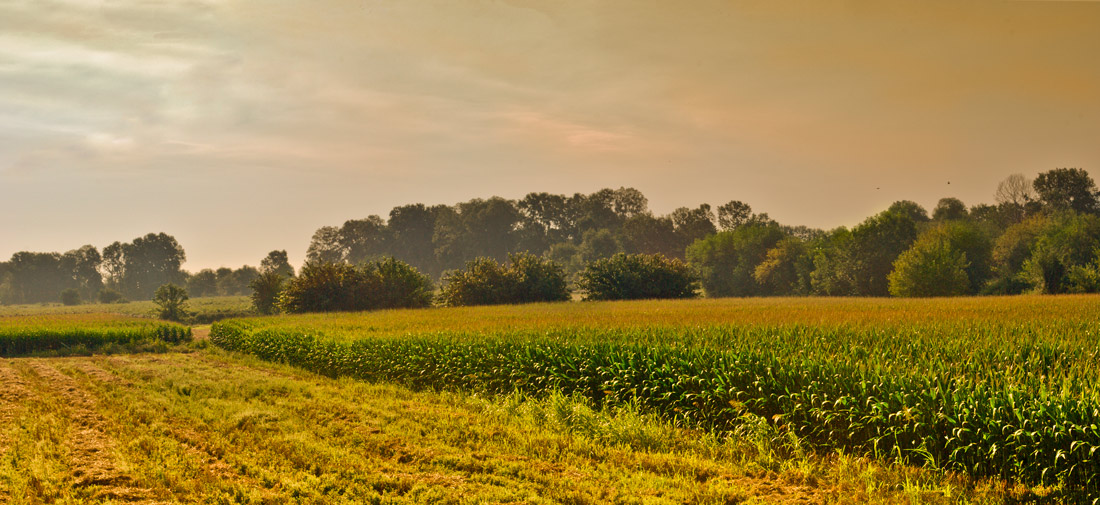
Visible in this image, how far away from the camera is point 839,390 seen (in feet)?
28.3

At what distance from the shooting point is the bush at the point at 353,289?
41.4m

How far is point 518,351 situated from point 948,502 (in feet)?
28.6

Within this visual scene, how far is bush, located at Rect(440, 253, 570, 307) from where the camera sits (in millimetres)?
41875

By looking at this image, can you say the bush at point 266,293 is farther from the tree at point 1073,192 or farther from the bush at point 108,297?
the tree at point 1073,192

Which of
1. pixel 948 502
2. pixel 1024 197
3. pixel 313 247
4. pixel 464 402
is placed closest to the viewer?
pixel 948 502

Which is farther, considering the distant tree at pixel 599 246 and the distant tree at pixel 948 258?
the distant tree at pixel 599 246

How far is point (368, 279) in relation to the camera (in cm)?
4325

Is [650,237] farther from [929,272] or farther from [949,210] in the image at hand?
[929,272]

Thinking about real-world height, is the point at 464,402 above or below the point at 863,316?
below

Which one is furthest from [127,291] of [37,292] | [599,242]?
[599,242]

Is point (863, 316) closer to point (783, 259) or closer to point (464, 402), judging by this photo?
point (464, 402)

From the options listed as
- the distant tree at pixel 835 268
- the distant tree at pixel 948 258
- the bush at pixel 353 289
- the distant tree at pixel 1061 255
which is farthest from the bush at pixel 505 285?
the distant tree at pixel 1061 255

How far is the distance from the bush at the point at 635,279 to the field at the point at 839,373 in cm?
2330

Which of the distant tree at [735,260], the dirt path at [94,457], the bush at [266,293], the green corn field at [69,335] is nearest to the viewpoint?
the dirt path at [94,457]
